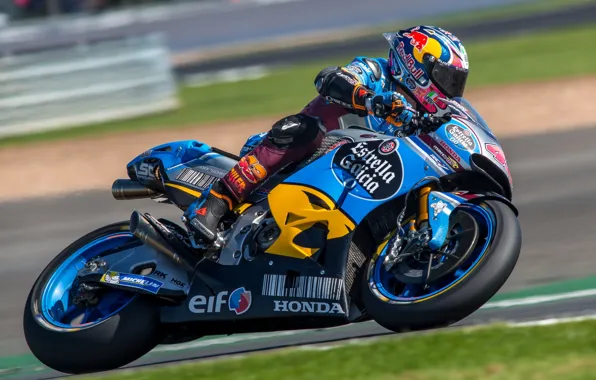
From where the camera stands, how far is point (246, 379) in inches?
186

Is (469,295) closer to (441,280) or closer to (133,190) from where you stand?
(441,280)

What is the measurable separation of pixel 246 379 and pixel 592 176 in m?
6.74

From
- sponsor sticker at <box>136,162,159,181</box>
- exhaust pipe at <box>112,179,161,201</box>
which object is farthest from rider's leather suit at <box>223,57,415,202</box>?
exhaust pipe at <box>112,179,161,201</box>

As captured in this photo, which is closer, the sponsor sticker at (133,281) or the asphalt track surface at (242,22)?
the sponsor sticker at (133,281)

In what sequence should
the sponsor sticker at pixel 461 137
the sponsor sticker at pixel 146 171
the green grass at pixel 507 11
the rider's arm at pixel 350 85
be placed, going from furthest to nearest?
the green grass at pixel 507 11 → the sponsor sticker at pixel 146 171 → the rider's arm at pixel 350 85 → the sponsor sticker at pixel 461 137

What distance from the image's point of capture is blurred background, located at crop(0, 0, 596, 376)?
9.49m

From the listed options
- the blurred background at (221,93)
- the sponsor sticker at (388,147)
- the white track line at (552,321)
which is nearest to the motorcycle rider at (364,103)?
the sponsor sticker at (388,147)

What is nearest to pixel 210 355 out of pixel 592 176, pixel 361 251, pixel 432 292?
pixel 361 251

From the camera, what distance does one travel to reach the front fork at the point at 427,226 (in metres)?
5.07

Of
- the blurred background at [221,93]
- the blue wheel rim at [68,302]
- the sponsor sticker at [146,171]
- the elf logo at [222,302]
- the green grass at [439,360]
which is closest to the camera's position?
the green grass at [439,360]

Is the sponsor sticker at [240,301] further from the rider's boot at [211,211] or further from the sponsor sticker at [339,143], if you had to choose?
the sponsor sticker at [339,143]

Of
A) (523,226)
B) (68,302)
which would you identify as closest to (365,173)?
(68,302)

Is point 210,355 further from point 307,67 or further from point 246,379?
point 307,67

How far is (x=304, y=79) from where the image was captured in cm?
2050
